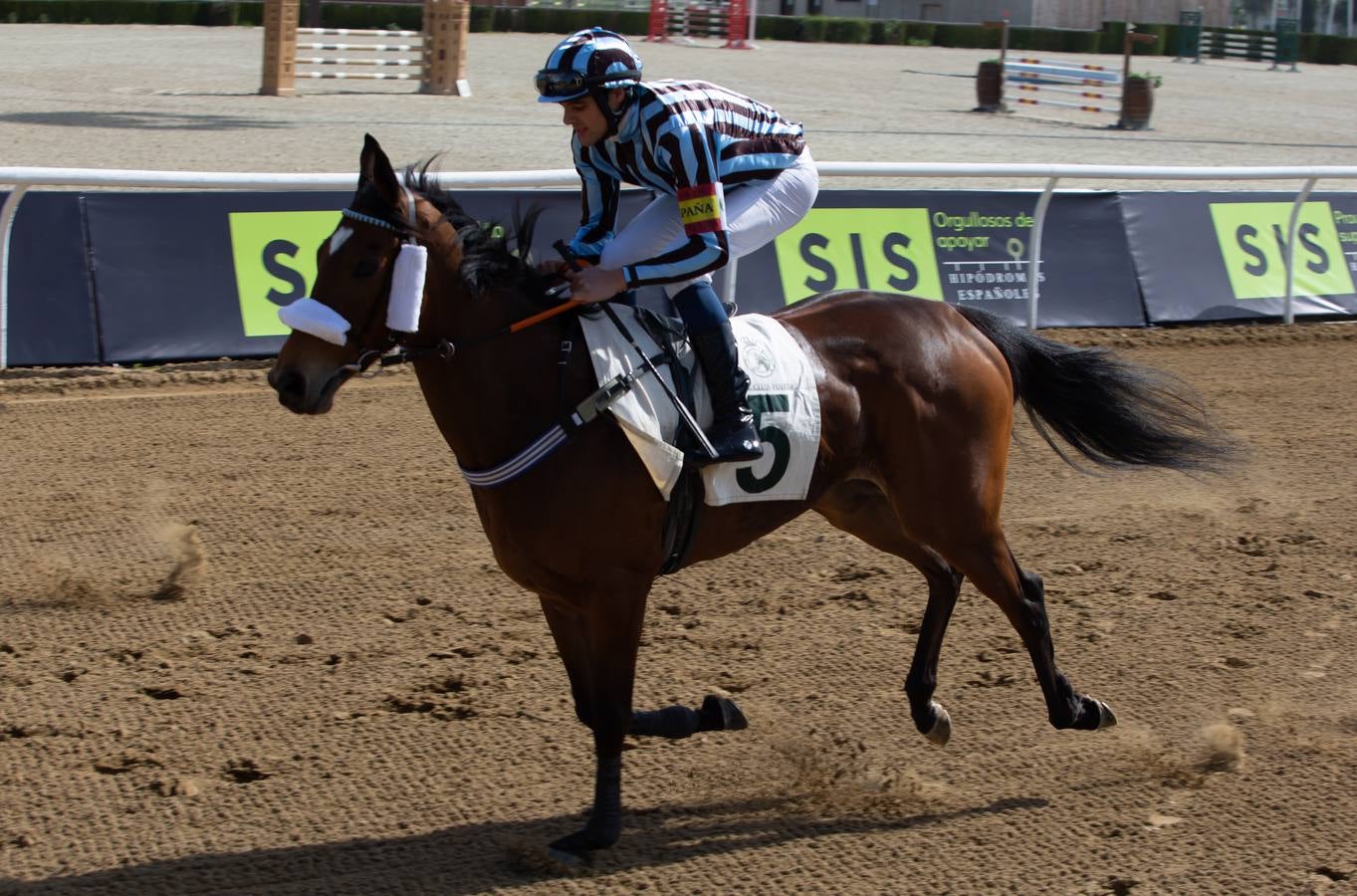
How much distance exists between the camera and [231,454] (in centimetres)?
749

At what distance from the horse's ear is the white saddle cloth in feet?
2.03

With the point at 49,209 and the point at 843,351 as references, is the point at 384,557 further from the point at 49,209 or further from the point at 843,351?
the point at 49,209

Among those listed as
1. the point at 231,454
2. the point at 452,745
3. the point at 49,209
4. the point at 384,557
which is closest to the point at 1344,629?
the point at 452,745

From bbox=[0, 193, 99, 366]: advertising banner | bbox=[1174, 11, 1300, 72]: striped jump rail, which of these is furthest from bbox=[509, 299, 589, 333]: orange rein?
bbox=[1174, 11, 1300, 72]: striped jump rail

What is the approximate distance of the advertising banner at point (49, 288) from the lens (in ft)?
27.1

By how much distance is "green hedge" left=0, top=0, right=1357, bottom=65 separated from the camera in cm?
3891

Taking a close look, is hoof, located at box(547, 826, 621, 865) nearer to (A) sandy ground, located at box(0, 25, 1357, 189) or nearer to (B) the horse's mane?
(B) the horse's mane

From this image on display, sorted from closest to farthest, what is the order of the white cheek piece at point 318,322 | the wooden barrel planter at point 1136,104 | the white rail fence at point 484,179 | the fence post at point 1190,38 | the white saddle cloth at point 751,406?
1. the white cheek piece at point 318,322
2. the white saddle cloth at point 751,406
3. the white rail fence at point 484,179
4. the wooden barrel planter at point 1136,104
5. the fence post at point 1190,38

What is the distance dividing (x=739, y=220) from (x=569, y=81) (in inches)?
25.8

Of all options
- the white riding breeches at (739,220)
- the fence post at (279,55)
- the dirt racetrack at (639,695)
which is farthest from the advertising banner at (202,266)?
the fence post at (279,55)

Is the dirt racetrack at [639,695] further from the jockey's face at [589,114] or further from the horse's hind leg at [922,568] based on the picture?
the jockey's face at [589,114]

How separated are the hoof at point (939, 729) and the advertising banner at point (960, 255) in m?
5.61

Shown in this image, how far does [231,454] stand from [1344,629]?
16.7 ft

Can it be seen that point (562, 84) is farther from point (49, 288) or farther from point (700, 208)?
point (49, 288)
